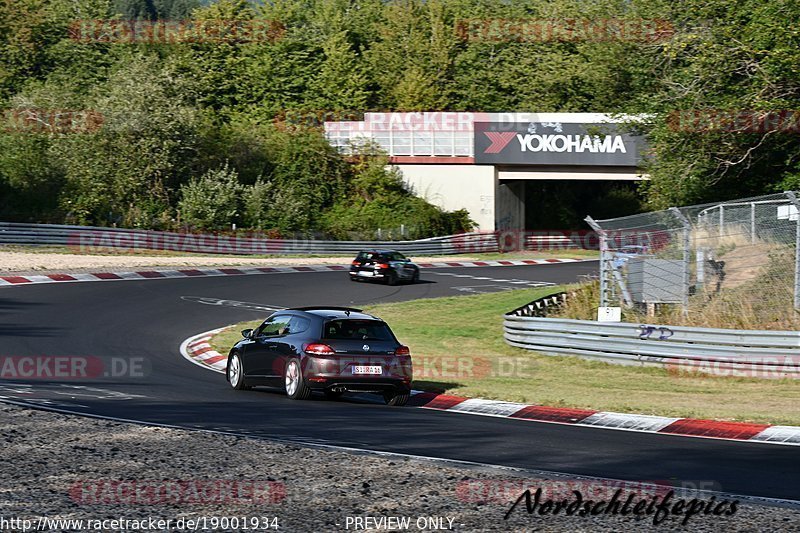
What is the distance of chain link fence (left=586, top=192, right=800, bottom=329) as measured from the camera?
2008 centimetres

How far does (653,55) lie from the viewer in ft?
119

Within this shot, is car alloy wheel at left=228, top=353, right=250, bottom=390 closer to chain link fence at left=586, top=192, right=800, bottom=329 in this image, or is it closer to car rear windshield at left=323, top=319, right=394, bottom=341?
car rear windshield at left=323, top=319, right=394, bottom=341

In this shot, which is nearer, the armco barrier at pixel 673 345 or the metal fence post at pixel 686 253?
the armco barrier at pixel 673 345

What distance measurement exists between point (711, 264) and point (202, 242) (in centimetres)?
3151

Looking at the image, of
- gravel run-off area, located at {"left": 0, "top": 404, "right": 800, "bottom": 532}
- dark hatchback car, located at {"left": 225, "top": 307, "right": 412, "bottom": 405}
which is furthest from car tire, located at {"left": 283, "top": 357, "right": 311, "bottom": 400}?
gravel run-off area, located at {"left": 0, "top": 404, "right": 800, "bottom": 532}

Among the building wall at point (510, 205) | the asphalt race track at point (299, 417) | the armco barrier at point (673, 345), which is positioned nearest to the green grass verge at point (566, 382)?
the armco barrier at point (673, 345)

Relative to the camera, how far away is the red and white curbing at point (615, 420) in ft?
44.5

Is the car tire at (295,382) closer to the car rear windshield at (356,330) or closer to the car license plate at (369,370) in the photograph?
the car rear windshield at (356,330)

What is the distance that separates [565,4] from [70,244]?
203ft

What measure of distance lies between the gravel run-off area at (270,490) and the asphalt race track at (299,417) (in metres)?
0.91

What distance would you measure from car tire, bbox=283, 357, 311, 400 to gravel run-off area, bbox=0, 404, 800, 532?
436cm

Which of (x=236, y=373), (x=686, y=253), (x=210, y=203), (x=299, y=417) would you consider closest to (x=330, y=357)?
(x=299, y=417)

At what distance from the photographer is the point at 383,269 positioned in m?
39.0

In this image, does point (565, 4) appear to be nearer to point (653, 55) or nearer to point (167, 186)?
point (167, 186)
